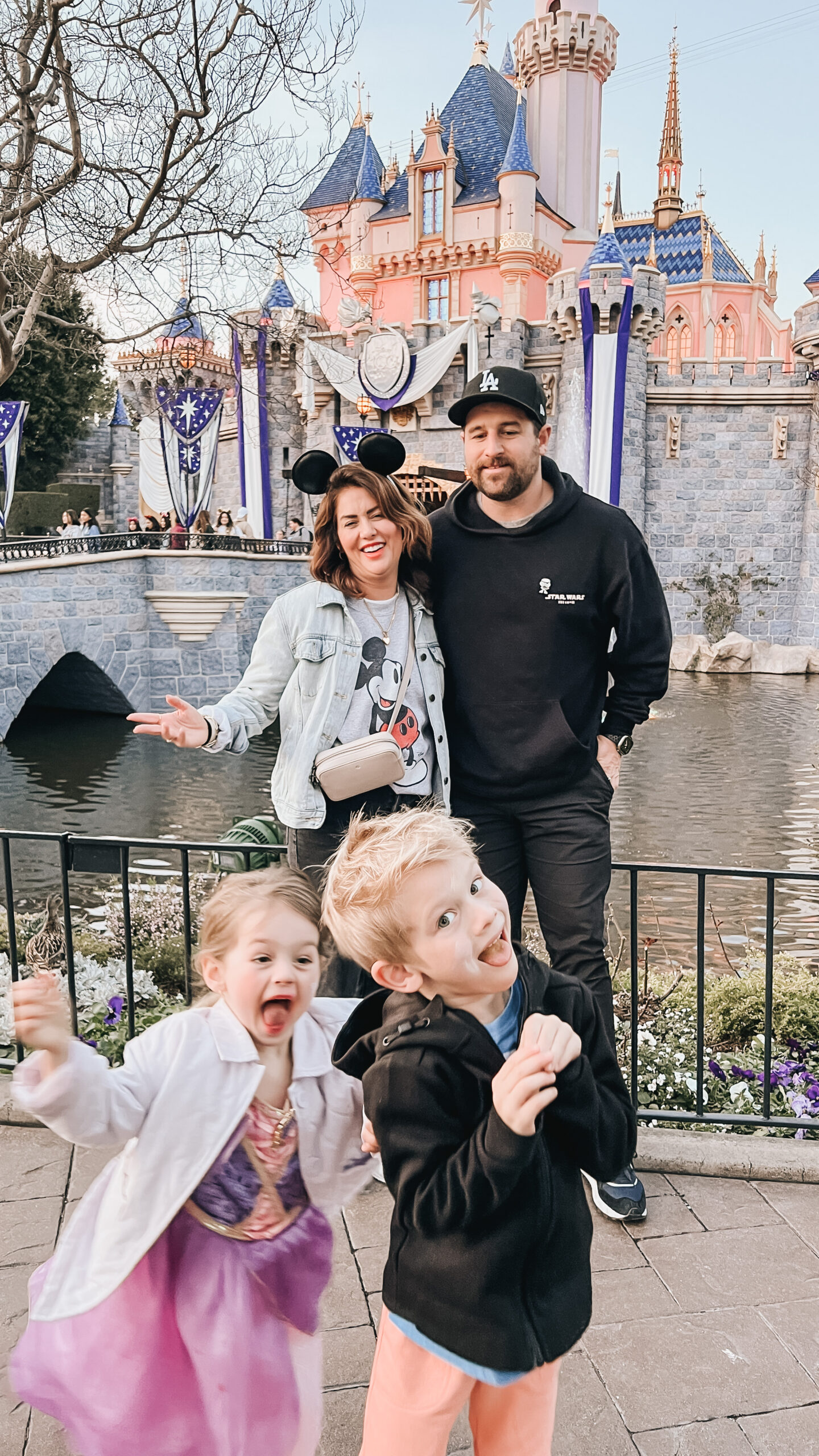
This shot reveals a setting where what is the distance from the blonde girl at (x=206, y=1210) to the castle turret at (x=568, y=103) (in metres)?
29.8

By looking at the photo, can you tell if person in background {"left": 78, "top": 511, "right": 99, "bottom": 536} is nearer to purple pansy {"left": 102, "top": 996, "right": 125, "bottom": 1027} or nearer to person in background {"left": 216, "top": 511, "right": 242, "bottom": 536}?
person in background {"left": 216, "top": 511, "right": 242, "bottom": 536}

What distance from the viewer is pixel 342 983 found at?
2.15 meters

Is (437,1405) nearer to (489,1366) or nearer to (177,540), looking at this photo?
(489,1366)

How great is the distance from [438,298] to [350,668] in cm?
2697

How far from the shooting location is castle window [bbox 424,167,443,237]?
26.2 meters

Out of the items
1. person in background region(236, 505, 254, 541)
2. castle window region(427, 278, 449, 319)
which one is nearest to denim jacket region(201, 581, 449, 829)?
person in background region(236, 505, 254, 541)

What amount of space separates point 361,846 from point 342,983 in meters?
0.89

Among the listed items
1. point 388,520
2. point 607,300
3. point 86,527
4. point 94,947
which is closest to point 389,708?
point 388,520

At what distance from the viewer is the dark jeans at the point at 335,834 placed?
220cm

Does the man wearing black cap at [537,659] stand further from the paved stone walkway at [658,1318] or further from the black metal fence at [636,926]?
the black metal fence at [636,926]

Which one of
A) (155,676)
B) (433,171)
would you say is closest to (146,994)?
(155,676)

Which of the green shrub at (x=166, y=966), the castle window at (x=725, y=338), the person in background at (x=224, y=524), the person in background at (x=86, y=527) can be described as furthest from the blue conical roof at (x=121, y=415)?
the green shrub at (x=166, y=966)

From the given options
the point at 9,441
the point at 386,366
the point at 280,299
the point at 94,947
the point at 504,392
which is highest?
the point at 280,299

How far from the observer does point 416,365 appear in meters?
21.3
